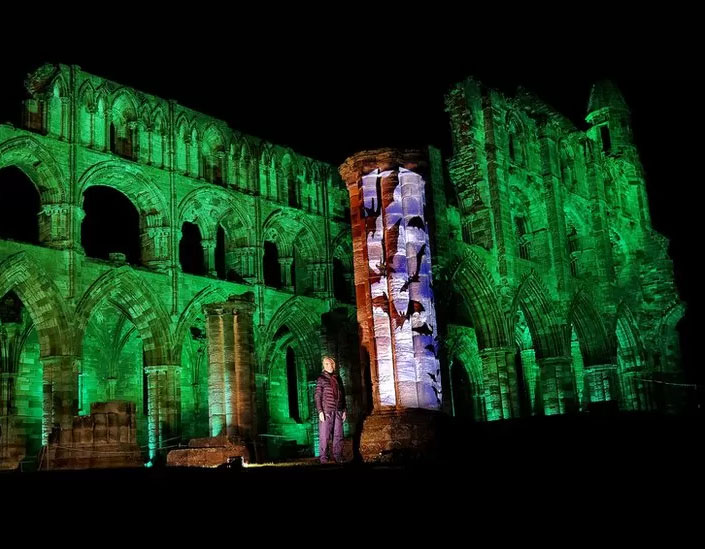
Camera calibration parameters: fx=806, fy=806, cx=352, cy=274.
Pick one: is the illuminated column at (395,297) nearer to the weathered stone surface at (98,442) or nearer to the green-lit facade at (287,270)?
the green-lit facade at (287,270)

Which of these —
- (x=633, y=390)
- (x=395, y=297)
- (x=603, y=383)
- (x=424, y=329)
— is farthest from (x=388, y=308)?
(x=633, y=390)

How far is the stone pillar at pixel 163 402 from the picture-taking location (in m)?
23.4

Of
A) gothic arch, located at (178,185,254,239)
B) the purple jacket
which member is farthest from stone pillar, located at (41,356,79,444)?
the purple jacket

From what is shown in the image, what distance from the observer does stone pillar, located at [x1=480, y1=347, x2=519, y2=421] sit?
24.8 m

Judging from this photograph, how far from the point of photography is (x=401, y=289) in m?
13.0

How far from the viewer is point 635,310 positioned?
1275 inches

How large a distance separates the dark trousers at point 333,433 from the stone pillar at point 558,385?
15.8 metres

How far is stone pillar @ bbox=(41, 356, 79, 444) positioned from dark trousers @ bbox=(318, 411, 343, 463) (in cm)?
985

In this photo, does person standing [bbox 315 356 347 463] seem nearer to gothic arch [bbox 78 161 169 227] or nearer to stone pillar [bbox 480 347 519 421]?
stone pillar [bbox 480 347 519 421]

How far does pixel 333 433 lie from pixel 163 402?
38.3ft

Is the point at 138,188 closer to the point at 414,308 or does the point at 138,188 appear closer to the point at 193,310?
the point at 193,310

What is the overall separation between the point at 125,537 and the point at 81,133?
1873cm

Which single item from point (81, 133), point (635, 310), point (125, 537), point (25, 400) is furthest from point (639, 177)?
point (125, 537)

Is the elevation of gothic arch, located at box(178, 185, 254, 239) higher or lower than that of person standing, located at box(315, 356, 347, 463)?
higher
